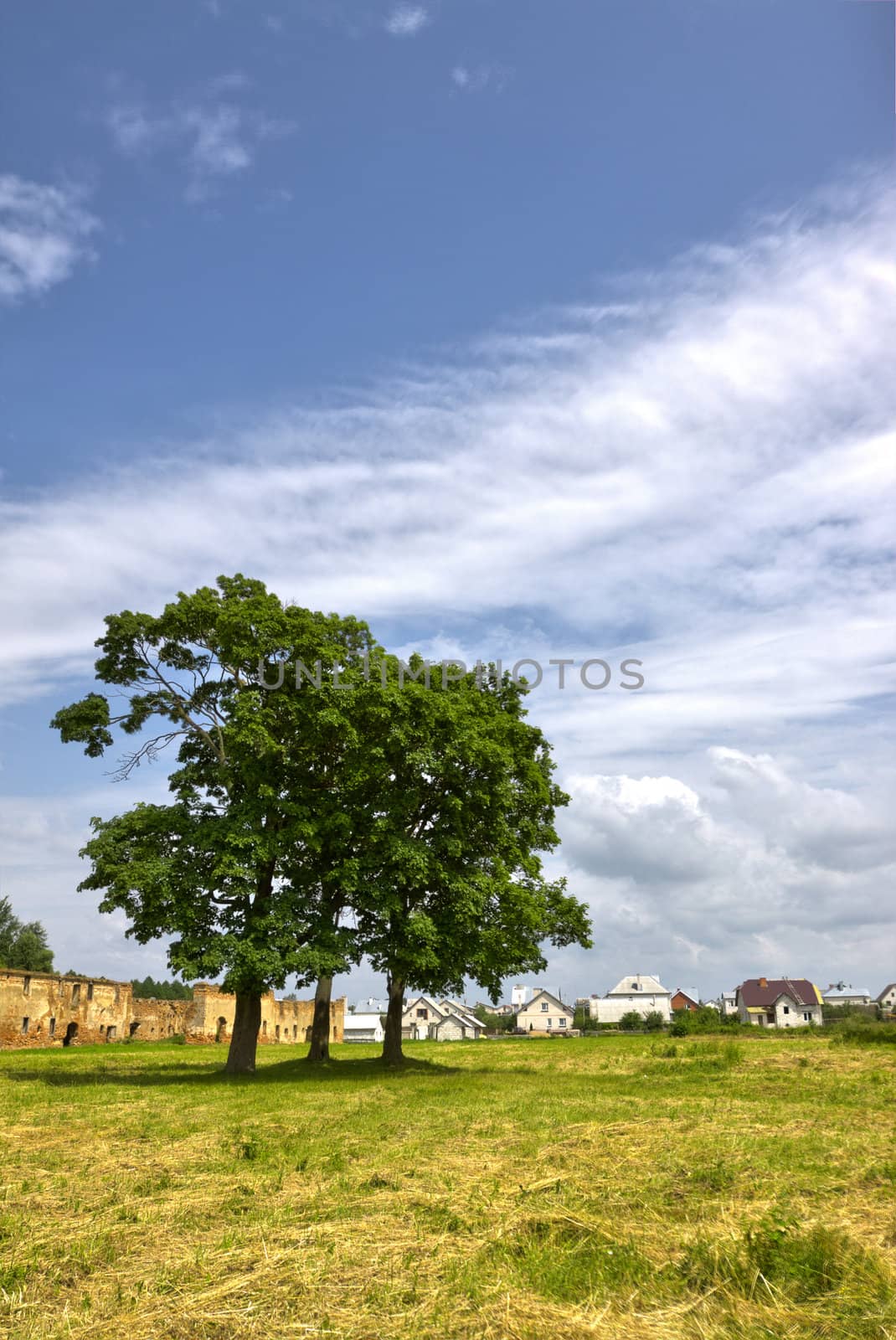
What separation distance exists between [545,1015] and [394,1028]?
322ft

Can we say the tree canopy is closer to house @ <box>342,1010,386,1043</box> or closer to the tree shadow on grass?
the tree shadow on grass

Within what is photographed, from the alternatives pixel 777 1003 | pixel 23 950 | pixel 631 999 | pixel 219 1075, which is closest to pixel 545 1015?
pixel 631 999

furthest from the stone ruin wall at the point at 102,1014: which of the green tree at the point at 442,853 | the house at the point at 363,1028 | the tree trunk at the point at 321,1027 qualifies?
the house at the point at 363,1028

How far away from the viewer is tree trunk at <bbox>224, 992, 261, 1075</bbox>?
23938mm

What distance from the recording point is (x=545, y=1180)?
8055 mm

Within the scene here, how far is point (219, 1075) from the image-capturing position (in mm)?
24266

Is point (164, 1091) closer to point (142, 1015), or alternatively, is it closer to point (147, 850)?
point (147, 850)

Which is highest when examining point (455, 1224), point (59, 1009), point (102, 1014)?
point (59, 1009)

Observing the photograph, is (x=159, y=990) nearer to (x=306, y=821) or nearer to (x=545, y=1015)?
(x=545, y=1015)

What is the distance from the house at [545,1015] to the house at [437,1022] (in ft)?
38.3

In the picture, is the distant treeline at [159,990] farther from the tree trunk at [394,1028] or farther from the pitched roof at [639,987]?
the tree trunk at [394,1028]

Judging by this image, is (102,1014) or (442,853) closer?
(442,853)

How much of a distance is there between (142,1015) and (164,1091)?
158ft

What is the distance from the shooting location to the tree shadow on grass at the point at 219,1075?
21891mm
